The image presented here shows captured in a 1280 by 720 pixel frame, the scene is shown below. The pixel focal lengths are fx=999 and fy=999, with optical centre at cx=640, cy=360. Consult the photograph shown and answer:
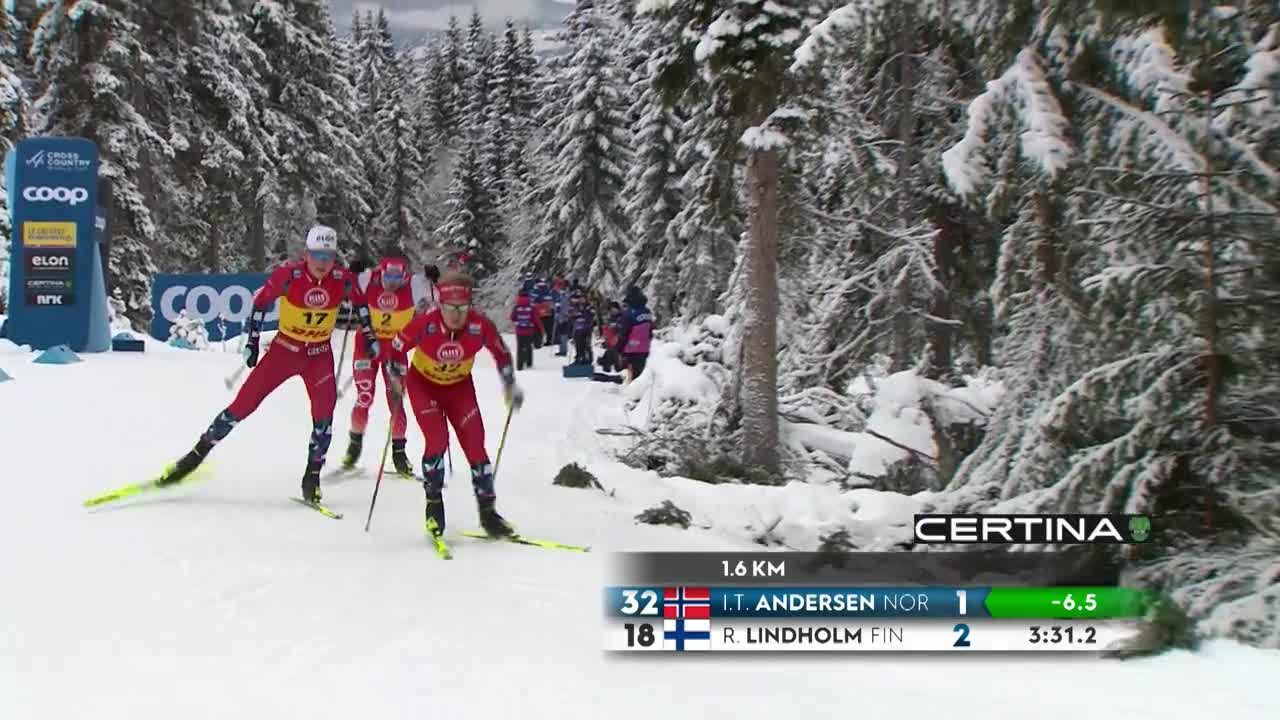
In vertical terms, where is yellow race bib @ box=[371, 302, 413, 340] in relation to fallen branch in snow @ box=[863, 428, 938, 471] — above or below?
above

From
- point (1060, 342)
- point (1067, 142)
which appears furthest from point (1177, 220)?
point (1060, 342)

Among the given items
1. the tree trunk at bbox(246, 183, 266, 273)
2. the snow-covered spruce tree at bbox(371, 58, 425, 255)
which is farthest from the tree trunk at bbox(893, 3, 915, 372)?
the snow-covered spruce tree at bbox(371, 58, 425, 255)

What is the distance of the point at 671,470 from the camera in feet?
41.8

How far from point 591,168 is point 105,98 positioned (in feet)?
58.8

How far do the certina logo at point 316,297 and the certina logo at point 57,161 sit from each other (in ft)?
41.9

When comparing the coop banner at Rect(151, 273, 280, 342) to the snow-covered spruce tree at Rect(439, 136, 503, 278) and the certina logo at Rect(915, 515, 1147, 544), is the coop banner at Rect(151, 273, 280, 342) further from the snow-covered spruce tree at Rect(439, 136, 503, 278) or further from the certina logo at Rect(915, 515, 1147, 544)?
the snow-covered spruce tree at Rect(439, 136, 503, 278)

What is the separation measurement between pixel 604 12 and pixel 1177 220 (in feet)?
110

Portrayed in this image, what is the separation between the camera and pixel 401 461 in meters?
9.58

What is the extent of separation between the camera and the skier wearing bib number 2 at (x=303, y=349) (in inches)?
306

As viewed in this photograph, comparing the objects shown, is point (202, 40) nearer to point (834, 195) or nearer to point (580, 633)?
point (834, 195)

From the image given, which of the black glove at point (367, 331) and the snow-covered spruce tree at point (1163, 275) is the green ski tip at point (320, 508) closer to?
the black glove at point (367, 331)

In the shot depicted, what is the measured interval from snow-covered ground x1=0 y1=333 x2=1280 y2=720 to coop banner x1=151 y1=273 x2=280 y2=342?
597 inches

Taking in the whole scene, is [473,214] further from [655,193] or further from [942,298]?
[942,298]

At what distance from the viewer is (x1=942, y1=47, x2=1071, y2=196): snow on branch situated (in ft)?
21.4
